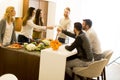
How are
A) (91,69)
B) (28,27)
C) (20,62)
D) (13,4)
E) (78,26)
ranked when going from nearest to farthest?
(91,69), (78,26), (20,62), (28,27), (13,4)

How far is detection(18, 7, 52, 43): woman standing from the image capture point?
3980 mm

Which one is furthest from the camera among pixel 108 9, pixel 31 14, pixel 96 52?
pixel 108 9

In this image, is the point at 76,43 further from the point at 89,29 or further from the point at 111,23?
the point at 111,23

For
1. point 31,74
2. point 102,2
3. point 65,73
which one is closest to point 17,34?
point 31,74

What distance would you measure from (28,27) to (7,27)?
0.48 metres

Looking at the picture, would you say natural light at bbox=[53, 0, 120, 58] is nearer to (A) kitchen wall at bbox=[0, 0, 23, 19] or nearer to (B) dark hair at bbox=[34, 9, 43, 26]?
(B) dark hair at bbox=[34, 9, 43, 26]

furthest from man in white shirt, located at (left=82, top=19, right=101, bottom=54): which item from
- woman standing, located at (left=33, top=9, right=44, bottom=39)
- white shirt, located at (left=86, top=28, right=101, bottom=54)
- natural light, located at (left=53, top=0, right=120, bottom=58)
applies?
natural light, located at (left=53, top=0, right=120, bottom=58)

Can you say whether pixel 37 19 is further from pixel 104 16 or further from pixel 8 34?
pixel 104 16

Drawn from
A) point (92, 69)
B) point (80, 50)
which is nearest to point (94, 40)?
point (80, 50)

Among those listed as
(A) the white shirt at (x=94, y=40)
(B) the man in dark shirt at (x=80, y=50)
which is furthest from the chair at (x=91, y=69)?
(A) the white shirt at (x=94, y=40)

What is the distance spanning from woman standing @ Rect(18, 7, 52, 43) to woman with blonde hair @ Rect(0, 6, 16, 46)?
0.97ft

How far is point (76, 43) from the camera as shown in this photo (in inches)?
125

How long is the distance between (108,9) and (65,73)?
3.65m

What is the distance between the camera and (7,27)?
3.68m
